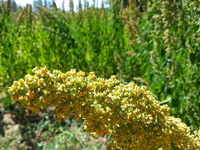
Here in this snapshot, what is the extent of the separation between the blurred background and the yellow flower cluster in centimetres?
159

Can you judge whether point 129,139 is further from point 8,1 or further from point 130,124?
point 8,1

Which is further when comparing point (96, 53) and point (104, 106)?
point (96, 53)

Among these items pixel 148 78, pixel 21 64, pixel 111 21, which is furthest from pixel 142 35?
pixel 21 64

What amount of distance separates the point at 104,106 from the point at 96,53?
3.91m

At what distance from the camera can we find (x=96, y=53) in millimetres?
5020

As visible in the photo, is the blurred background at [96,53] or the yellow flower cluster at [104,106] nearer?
the yellow flower cluster at [104,106]

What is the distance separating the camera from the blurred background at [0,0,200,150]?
9.70ft

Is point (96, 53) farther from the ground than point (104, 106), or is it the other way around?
point (104, 106)

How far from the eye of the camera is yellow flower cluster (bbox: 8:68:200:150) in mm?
1086

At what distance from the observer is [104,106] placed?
45.2 inches

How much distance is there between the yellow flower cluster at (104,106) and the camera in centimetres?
109

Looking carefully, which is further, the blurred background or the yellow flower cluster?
the blurred background

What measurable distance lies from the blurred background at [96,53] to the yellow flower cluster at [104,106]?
5.23 feet

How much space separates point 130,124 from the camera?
3.94 feet
